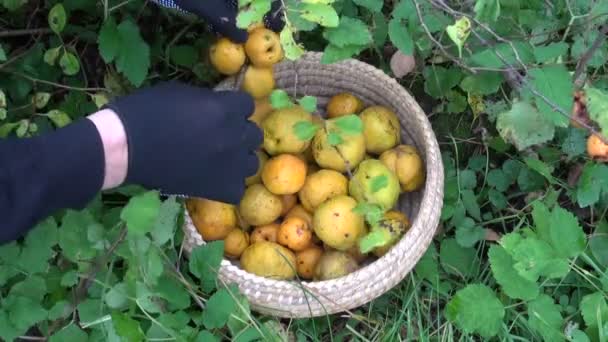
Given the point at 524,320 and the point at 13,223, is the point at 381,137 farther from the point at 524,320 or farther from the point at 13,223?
the point at 13,223

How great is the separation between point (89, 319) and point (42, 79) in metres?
0.64

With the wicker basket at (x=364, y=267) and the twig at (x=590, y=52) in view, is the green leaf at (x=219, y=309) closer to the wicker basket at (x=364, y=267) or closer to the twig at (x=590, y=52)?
the wicker basket at (x=364, y=267)

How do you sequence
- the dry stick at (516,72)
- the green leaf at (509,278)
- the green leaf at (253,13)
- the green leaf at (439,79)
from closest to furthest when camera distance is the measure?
1. the green leaf at (253,13)
2. the dry stick at (516,72)
3. the green leaf at (509,278)
4. the green leaf at (439,79)

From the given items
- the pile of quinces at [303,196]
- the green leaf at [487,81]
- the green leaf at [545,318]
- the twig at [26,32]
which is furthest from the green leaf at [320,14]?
the twig at [26,32]

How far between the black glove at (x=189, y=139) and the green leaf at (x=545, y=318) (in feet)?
2.14

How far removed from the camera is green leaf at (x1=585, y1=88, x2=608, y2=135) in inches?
44.6

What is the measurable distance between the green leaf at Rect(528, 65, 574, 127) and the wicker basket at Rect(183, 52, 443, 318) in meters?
0.35

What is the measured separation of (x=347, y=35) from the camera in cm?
121

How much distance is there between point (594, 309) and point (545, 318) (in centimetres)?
11

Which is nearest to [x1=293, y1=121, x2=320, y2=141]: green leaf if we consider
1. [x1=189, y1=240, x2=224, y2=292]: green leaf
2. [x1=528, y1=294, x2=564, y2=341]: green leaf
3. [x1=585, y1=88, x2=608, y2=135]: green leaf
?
[x1=189, y1=240, x2=224, y2=292]: green leaf

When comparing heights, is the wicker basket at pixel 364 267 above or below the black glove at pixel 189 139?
below

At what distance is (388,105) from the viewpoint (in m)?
1.68

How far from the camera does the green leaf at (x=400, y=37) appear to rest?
4.20ft

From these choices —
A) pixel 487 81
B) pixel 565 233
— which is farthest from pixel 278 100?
pixel 565 233
